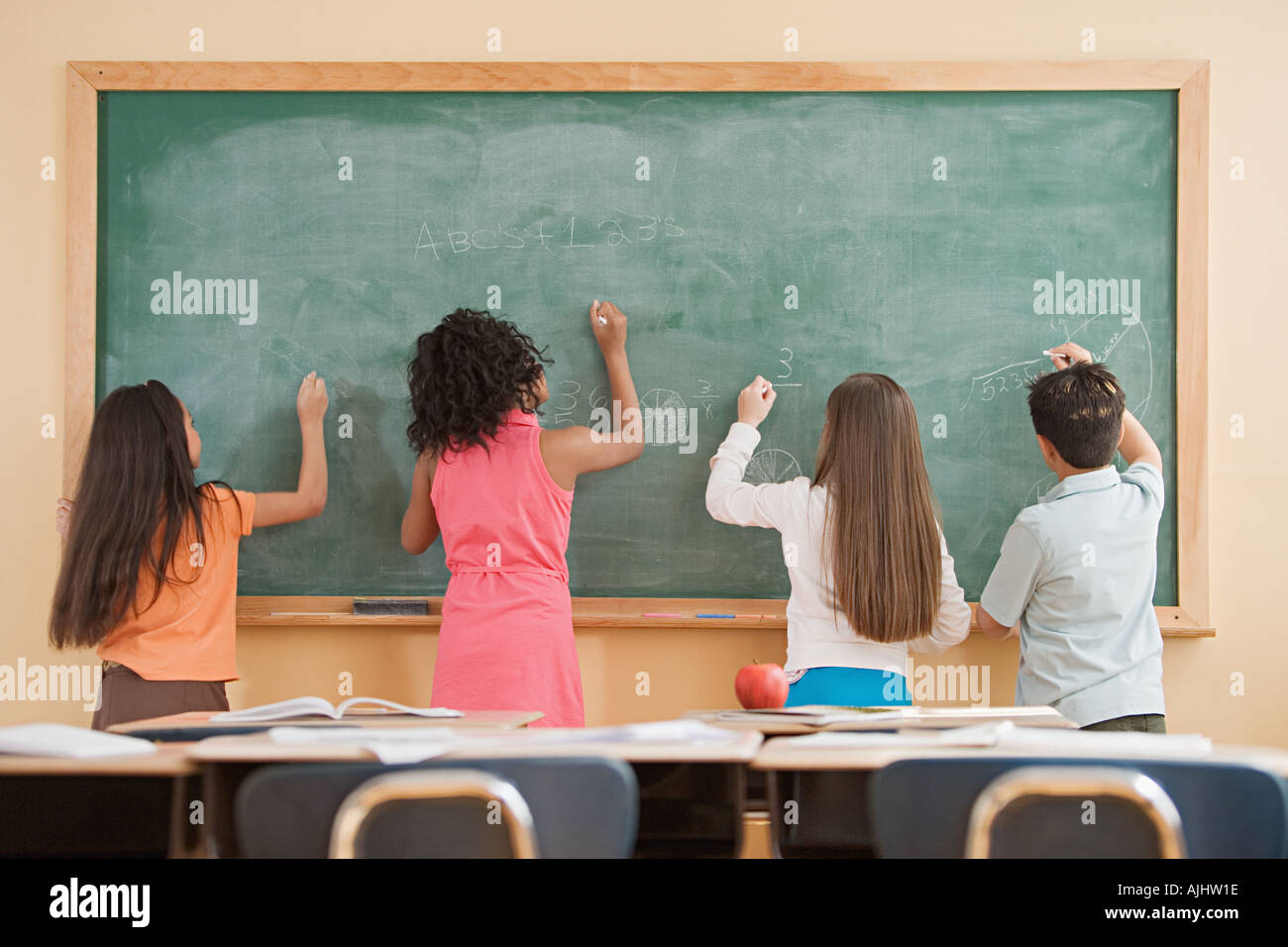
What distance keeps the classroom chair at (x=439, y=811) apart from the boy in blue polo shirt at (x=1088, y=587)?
1493mm

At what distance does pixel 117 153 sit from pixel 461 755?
2.49 meters

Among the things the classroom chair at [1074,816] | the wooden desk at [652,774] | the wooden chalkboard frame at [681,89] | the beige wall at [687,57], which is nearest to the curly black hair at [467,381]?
the wooden chalkboard frame at [681,89]

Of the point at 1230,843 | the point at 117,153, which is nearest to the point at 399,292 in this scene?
the point at 117,153

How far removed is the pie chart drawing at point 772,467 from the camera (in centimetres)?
297

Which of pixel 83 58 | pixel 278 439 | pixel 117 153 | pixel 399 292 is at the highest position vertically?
pixel 83 58

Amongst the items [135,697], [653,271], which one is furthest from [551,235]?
[135,697]

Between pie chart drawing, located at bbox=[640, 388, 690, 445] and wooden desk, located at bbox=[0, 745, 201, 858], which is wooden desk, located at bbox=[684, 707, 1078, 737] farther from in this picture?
pie chart drawing, located at bbox=[640, 388, 690, 445]

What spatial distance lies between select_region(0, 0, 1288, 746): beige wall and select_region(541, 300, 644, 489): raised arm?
0.56m

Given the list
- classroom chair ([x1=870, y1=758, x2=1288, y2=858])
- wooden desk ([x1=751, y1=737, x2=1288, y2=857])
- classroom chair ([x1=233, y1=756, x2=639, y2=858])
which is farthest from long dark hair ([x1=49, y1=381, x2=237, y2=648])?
classroom chair ([x1=870, y1=758, x2=1288, y2=858])

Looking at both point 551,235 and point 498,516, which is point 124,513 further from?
point 551,235

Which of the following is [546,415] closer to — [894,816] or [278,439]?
[278,439]

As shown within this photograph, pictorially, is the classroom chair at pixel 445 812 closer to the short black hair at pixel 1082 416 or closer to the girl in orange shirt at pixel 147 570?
the girl in orange shirt at pixel 147 570

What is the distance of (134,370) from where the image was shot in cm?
304

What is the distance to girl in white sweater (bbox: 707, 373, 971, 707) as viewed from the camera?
236 centimetres
